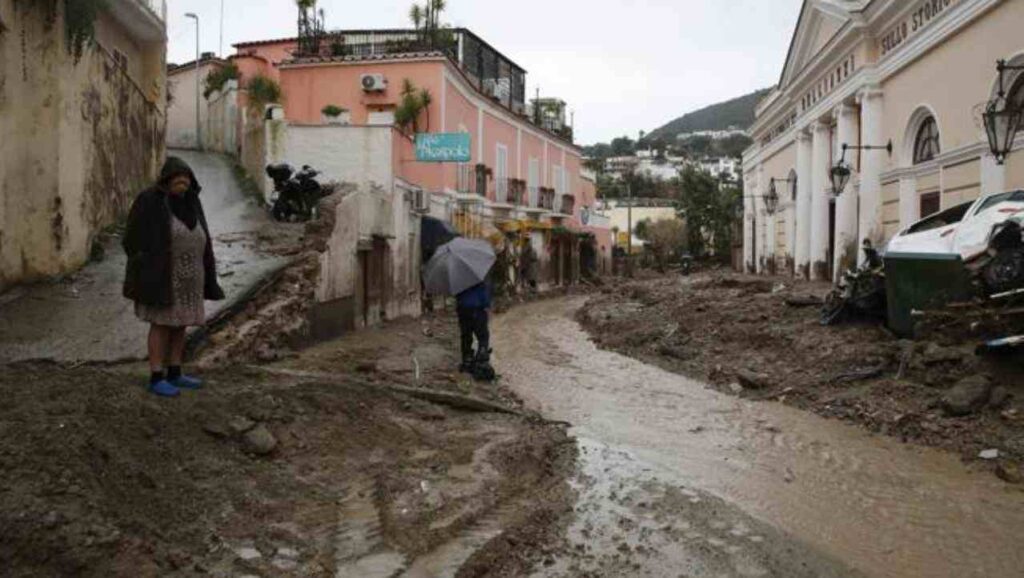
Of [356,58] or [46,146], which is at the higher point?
[356,58]

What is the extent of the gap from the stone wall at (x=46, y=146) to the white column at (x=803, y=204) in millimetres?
20449

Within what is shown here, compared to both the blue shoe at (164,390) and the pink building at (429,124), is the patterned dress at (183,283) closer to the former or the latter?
the blue shoe at (164,390)

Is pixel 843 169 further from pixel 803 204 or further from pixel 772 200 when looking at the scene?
pixel 772 200

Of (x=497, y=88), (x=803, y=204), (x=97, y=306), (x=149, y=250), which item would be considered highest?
(x=497, y=88)

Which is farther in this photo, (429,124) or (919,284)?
(429,124)

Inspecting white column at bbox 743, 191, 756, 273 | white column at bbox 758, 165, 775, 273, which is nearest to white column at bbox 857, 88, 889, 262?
white column at bbox 758, 165, 775, 273

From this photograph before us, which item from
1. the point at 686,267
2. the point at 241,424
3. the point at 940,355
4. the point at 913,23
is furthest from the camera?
the point at 686,267

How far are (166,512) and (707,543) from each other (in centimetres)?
298

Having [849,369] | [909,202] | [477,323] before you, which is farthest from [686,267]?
[477,323]

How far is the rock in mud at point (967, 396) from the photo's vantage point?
26.8 ft

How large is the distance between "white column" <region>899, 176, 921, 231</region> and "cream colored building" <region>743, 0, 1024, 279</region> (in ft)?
0.07

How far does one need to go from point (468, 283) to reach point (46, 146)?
5047mm

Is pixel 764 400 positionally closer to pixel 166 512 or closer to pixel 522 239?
pixel 166 512

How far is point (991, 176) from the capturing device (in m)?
13.8
